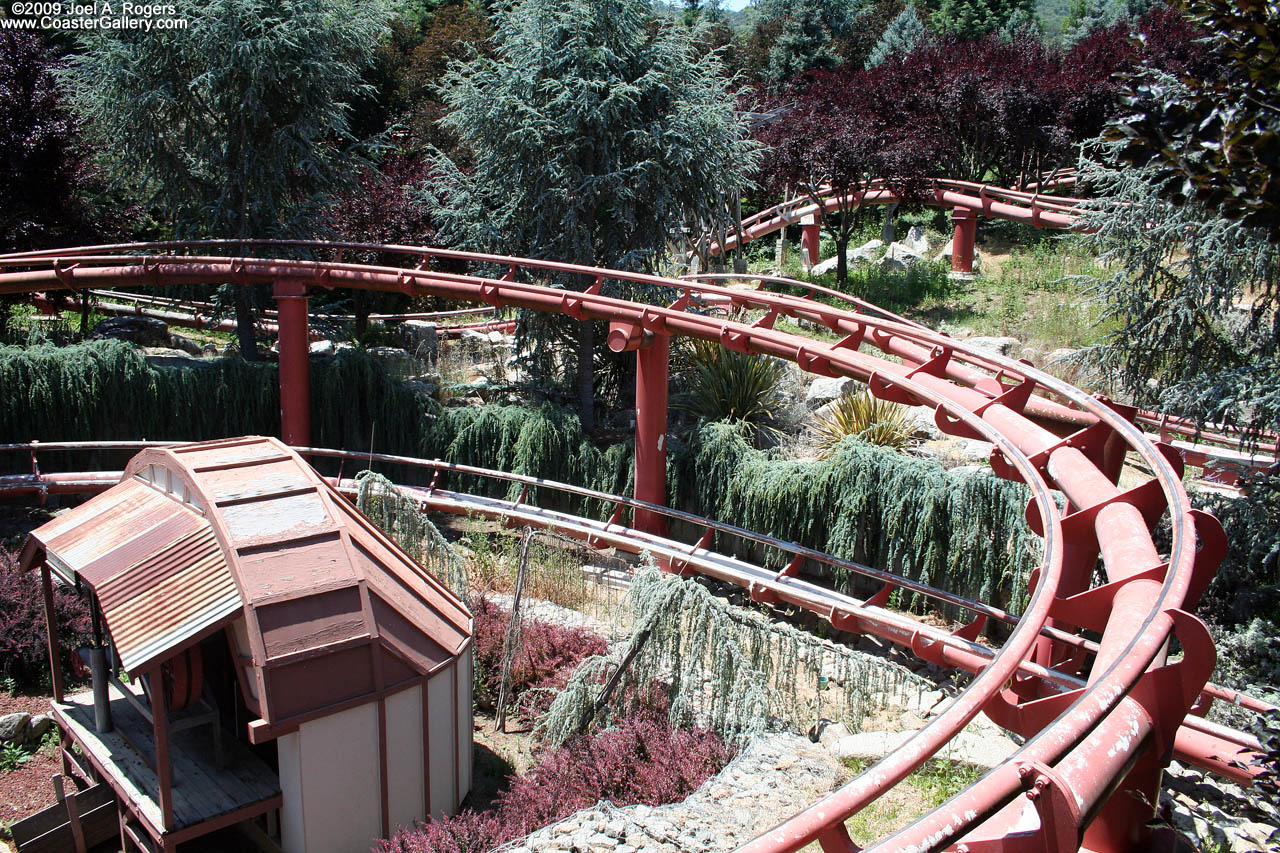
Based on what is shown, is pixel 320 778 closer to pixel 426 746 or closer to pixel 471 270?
pixel 426 746

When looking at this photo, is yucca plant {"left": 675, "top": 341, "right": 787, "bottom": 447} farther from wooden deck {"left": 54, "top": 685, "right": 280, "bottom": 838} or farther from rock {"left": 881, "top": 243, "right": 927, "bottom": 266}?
rock {"left": 881, "top": 243, "right": 927, "bottom": 266}

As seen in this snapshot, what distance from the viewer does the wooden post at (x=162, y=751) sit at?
22.0ft

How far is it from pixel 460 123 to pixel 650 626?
9.35 m

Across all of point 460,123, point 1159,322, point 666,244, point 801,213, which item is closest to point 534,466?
point 666,244

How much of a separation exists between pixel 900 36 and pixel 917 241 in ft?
48.1

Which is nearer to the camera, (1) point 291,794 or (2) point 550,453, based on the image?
(1) point 291,794

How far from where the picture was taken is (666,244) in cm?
1470

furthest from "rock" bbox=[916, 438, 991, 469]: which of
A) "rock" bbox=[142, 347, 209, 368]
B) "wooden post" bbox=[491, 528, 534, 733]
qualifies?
"rock" bbox=[142, 347, 209, 368]

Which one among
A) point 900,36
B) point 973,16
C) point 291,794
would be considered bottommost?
point 291,794

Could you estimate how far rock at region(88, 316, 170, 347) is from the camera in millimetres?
16031

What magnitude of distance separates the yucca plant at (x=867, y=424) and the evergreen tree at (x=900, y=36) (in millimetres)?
22917

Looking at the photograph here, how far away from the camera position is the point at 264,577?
698 cm

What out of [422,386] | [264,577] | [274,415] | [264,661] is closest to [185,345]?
[274,415]

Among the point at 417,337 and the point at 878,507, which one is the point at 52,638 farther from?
the point at 417,337
